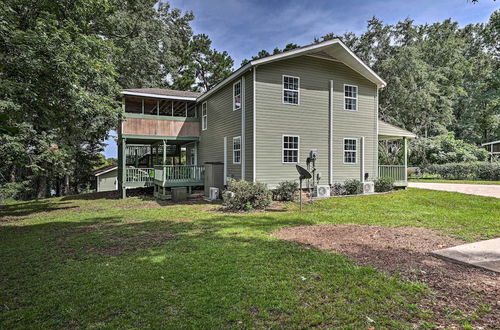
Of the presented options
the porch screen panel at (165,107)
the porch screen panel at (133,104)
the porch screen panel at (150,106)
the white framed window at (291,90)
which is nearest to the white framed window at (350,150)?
the white framed window at (291,90)

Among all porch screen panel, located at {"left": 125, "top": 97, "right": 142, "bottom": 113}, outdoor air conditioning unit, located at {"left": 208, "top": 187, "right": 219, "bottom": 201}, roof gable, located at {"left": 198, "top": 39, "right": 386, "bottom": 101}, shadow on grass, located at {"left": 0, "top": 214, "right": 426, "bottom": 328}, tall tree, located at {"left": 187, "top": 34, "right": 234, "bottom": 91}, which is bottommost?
shadow on grass, located at {"left": 0, "top": 214, "right": 426, "bottom": 328}

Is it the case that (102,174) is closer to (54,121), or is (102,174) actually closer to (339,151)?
(54,121)

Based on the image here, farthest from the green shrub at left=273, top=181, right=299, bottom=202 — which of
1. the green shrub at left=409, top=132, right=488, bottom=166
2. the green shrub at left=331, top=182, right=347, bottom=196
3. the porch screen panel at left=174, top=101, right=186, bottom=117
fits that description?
the green shrub at left=409, top=132, right=488, bottom=166

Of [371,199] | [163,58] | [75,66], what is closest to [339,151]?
[371,199]

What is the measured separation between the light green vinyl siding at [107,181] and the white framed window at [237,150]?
17.7 metres

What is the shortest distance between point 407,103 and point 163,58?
80.0ft

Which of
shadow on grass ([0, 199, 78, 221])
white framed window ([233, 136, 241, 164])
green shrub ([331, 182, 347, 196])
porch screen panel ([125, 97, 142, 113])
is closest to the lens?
shadow on grass ([0, 199, 78, 221])

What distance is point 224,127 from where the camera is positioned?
1452 cm

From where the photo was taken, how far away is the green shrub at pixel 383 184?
14.1 m

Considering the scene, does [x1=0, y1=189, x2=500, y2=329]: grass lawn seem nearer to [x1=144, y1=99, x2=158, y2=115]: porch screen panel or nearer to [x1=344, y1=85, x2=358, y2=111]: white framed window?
[x1=344, y1=85, x2=358, y2=111]: white framed window

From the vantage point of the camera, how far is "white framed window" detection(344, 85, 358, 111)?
47.0 feet

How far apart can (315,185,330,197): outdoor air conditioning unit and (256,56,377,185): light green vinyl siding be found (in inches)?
32.5

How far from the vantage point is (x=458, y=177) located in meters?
21.9

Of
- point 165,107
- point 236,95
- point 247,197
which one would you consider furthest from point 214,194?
point 165,107
